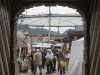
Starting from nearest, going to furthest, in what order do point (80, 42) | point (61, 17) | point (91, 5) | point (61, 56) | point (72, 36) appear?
point (91, 5) → point (80, 42) → point (61, 56) → point (72, 36) → point (61, 17)

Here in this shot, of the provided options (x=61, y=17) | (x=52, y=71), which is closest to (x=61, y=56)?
(x=52, y=71)

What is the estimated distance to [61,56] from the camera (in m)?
16.2

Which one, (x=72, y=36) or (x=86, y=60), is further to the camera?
(x=72, y=36)

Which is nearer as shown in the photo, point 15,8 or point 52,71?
point 15,8

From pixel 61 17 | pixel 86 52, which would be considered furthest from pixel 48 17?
pixel 86 52

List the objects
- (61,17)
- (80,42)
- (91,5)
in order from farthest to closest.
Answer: (61,17)
(80,42)
(91,5)

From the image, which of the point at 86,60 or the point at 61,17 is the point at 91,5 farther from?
the point at 61,17

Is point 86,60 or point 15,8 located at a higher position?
point 15,8

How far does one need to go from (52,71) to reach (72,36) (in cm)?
677

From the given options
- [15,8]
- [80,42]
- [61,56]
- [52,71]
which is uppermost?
[15,8]

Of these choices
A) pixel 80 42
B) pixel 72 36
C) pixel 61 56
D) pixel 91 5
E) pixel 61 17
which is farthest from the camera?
pixel 61 17

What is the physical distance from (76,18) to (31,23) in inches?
193

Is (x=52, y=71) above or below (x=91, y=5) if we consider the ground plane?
below

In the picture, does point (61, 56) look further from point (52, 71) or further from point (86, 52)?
point (86, 52)
